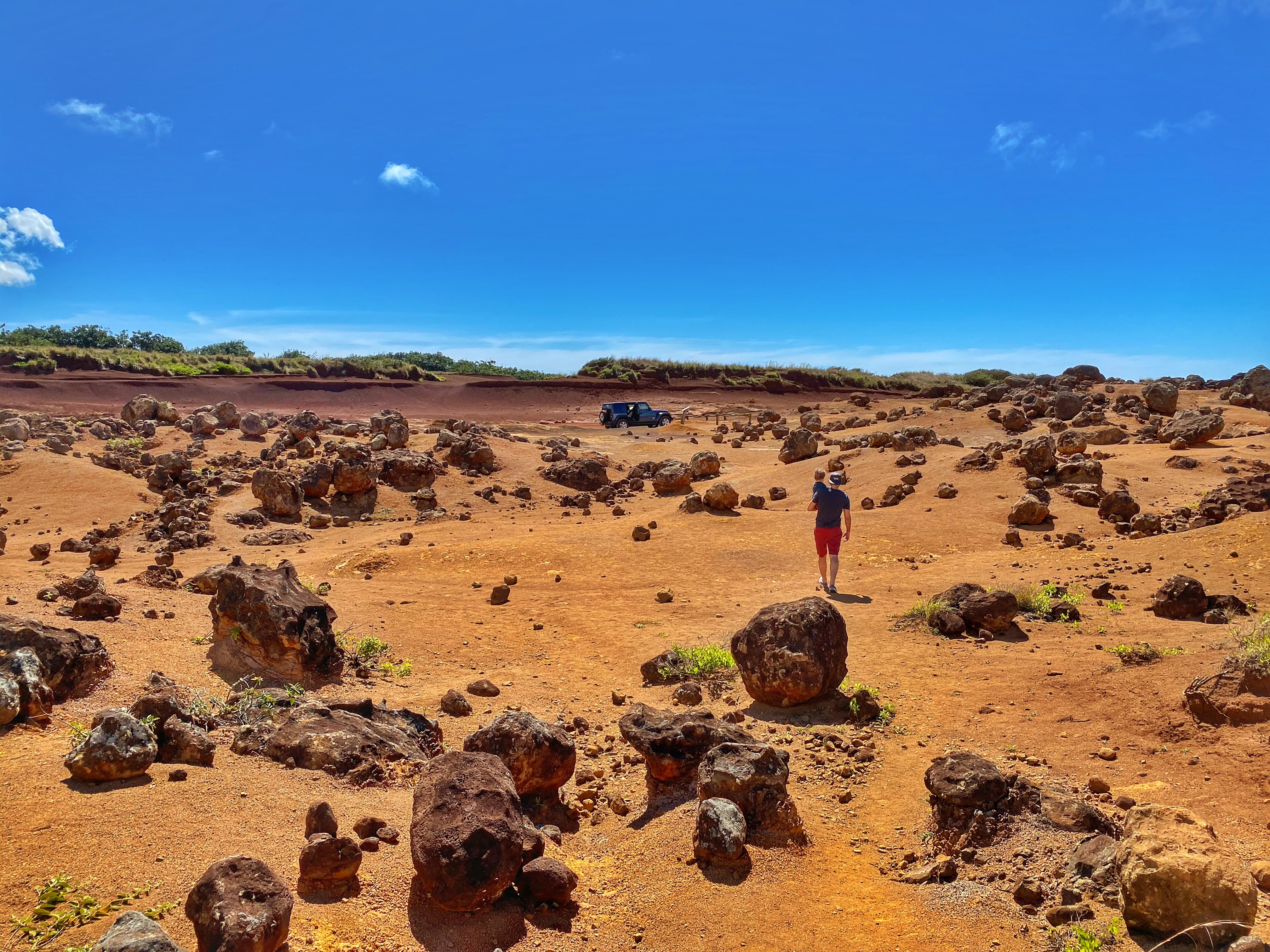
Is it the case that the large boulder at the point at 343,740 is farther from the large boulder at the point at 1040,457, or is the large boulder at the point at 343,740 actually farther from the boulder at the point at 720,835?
the large boulder at the point at 1040,457

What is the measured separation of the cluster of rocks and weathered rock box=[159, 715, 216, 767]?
0.98 meters

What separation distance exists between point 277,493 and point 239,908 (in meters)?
14.9

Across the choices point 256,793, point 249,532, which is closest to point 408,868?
point 256,793

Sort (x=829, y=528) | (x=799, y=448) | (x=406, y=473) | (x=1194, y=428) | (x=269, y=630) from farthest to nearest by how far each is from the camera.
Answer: (x=799, y=448) → (x=1194, y=428) → (x=406, y=473) → (x=829, y=528) → (x=269, y=630)

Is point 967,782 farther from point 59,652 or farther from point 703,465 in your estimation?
point 703,465

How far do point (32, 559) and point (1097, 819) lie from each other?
14.7 metres

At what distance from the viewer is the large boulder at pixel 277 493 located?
1691 centimetres

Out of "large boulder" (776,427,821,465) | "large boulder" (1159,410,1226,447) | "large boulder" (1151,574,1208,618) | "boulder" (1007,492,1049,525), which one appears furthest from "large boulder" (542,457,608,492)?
"large boulder" (1159,410,1226,447)

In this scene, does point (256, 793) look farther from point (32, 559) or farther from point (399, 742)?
point (32, 559)

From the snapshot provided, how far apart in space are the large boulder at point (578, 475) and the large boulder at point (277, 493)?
6457 mm

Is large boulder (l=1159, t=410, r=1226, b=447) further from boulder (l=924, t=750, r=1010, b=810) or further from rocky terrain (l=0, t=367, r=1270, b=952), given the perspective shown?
boulder (l=924, t=750, r=1010, b=810)

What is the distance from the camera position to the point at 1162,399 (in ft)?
86.6

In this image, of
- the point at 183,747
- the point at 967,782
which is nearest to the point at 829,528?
the point at 967,782

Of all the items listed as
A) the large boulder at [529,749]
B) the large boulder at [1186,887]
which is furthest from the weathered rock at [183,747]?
the large boulder at [1186,887]
